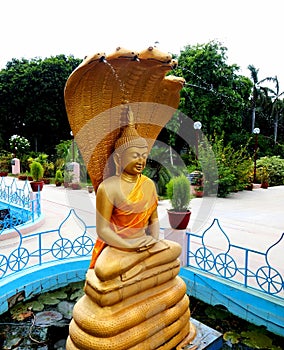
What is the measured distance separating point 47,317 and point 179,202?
2503 mm

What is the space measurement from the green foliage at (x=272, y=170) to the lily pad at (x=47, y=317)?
14584mm

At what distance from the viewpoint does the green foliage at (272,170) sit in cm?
1658

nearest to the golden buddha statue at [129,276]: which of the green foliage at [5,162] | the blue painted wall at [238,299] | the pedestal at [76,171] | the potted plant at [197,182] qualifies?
the blue painted wall at [238,299]

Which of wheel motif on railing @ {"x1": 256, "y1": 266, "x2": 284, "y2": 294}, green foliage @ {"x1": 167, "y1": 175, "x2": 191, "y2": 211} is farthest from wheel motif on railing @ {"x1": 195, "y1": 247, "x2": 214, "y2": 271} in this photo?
green foliage @ {"x1": 167, "y1": 175, "x2": 191, "y2": 211}

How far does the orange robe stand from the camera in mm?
2676

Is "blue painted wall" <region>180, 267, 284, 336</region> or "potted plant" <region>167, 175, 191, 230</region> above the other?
"potted plant" <region>167, 175, 191, 230</region>

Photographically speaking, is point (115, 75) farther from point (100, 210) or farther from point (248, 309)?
point (248, 309)

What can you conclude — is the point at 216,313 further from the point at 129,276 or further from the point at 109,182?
the point at 109,182

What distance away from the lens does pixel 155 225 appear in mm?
2943

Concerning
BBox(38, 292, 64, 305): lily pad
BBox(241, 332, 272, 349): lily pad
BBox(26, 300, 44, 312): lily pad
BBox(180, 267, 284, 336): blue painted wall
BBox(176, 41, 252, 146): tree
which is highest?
BBox(176, 41, 252, 146): tree

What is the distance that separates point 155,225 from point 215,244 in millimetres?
3221

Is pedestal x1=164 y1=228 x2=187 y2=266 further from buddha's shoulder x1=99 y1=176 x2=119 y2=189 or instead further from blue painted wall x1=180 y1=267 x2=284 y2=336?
buddha's shoulder x1=99 y1=176 x2=119 y2=189

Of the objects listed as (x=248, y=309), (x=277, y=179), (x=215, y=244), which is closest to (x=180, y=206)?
(x=215, y=244)

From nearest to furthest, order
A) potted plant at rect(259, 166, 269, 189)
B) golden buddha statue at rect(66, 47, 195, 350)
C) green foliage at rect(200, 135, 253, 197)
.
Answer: golden buddha statue at rect(66, 47, 195, 350) → green foliage at rect(200, 135, 253, 197) → potted plant at rect(259, 166, 269, 189)
